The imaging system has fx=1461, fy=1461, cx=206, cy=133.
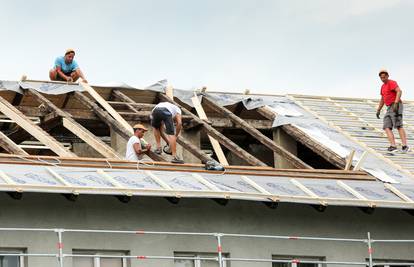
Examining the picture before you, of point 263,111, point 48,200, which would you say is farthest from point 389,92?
point 48,200

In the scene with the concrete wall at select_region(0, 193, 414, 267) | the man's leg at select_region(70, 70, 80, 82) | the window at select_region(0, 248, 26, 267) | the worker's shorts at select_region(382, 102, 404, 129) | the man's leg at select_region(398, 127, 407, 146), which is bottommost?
the window at select_region(0, 248, 26, 267)

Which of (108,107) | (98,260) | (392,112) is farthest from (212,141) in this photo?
(98,260)

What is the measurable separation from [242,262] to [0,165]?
15.8 feet

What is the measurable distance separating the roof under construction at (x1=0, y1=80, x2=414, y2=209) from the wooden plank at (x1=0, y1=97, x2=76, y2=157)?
0.03 meters

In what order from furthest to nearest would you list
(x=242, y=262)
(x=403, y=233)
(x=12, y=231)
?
(x=403, y=233), (x=242, y=262), (x=12, y=231)

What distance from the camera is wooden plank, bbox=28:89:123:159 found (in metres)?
27.6

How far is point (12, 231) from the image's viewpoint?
24.8 metres

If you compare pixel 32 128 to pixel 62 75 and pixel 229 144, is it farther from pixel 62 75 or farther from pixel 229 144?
pixel 229 144

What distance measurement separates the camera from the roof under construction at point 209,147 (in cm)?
2611

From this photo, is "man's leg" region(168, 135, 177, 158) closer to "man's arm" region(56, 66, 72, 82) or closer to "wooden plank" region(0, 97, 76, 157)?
"wooden plank" region(0, 97, 76, 157)

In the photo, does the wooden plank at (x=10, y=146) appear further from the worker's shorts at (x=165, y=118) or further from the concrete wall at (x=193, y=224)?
the worker's shorts at (x=165, y=118)

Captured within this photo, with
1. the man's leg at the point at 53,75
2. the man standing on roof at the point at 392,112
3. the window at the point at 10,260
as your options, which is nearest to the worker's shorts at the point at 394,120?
the man standing on roof at the point at 392,112

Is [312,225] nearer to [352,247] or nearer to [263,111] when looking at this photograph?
[352,247]

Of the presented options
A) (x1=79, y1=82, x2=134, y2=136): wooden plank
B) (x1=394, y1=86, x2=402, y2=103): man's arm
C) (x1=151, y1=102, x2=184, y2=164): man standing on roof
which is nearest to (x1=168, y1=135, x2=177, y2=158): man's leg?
(x1=151, y1=102, x2=184, y2=164): man standing on roof
